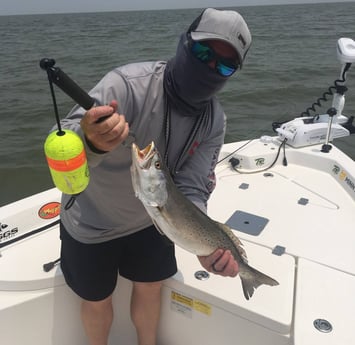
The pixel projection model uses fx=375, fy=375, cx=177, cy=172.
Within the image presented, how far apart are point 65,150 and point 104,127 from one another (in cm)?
18

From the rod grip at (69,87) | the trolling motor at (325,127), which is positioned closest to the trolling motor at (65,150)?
the rod grip at (69,87)

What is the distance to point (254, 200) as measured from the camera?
364 cm

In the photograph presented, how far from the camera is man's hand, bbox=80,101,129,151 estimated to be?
4.85 ft

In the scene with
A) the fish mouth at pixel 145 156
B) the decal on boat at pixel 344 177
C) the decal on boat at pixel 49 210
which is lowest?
the decal on boat at pixel 344 177

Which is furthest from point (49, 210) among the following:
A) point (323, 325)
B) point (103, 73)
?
point (103, 73)

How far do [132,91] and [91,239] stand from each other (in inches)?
35.4

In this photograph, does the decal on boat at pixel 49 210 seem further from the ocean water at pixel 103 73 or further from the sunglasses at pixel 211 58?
the ocean water at pixel 103 73

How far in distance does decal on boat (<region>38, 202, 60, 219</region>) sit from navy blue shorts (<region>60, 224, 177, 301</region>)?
2.55 feet

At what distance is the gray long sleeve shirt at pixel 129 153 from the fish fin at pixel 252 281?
0.50m

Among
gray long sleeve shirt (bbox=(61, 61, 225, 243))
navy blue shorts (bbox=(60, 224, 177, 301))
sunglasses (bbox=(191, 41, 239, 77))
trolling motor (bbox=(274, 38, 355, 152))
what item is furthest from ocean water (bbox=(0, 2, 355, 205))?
sunglasses (bbox=(191, 41, 239, 77))

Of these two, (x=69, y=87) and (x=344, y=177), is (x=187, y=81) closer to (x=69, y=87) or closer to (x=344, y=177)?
(x=69, y=87)

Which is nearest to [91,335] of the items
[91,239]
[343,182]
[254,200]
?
[91,239]

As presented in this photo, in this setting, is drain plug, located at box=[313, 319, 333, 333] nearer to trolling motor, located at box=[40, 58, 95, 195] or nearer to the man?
the man

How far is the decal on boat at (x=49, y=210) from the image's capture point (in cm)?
308
